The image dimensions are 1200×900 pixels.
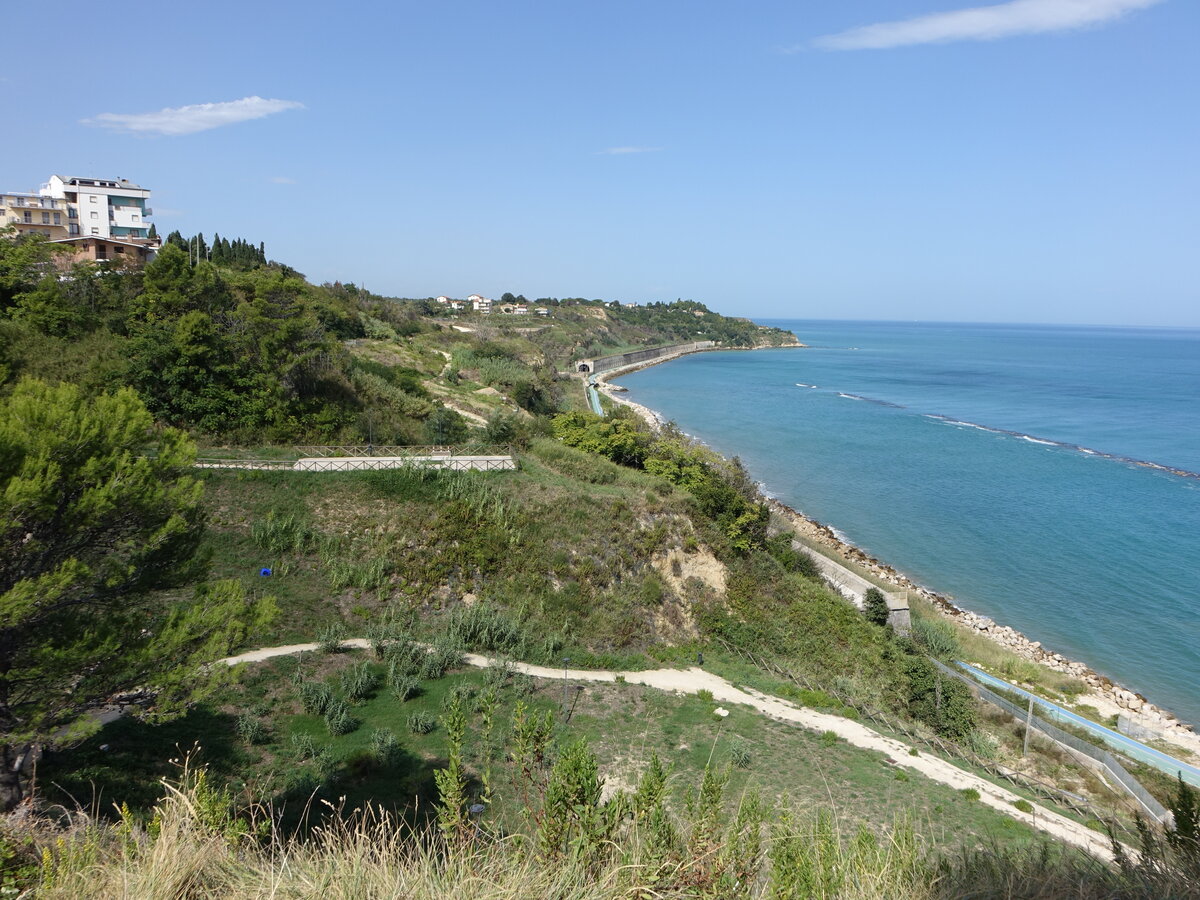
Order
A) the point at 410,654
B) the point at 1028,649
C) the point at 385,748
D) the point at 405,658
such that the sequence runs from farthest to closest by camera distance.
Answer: the point at 1028,649 < the point at 410,654 < the point at 405,658 < the point at 385,748

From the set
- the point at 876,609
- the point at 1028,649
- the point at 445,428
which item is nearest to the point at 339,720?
the point at 445,428

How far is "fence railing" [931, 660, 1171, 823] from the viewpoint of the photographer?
15836mm

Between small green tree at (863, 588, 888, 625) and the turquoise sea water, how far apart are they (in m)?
8.48

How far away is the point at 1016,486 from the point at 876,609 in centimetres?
3003

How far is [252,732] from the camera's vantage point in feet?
43.1

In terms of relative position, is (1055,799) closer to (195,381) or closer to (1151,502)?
(195,381)

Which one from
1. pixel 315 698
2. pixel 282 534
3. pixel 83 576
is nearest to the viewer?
pixel 83 576

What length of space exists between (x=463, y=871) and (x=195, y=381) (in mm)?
24983

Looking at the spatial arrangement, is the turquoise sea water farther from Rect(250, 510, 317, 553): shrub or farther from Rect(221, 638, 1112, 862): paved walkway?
Rect(250, 510, 317, 553): shrub

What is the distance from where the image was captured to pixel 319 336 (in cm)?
2984

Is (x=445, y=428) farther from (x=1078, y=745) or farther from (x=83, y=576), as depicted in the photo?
(x=1078, y=745)

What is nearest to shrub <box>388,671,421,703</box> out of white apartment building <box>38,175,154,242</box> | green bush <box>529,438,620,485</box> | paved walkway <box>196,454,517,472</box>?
paved walkway <box>196,454,517,472</box>

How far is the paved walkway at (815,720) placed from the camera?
13.8 m

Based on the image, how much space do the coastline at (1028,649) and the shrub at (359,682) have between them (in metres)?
22.8
